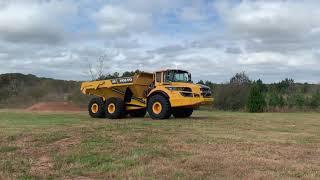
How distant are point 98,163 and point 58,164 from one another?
893 mm

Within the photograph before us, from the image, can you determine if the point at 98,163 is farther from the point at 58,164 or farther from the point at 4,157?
the point at 4,157

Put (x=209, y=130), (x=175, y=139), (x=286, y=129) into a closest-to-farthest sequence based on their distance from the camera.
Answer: (x=175, y=139) < (x=209, y=130) < (x=286, y=129)

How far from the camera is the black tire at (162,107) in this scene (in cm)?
2223

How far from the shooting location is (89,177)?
34.3ft

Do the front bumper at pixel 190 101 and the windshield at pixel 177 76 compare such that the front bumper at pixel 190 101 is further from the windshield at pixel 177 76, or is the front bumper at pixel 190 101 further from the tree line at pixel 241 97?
the tree line at pixel 241 97

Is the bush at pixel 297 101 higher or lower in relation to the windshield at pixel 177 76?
lower

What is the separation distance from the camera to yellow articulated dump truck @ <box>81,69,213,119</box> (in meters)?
22.1

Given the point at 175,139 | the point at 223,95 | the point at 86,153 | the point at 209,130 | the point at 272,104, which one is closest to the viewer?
the point at 86,153

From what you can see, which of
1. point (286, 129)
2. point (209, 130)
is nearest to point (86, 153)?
point (209, 130)

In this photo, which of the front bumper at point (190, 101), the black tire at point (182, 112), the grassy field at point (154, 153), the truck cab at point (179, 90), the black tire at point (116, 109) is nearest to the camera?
the grassy field at point (154, 153)

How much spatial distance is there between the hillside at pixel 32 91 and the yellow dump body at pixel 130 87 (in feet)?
60.9


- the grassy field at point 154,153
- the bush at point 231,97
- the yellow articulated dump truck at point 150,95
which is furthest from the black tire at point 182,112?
the bush at point 231,97

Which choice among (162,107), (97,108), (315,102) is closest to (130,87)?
(97,108)

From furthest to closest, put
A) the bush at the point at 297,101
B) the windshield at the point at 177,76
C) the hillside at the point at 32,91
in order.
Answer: the hillside at the point at 32,91
the bush at the point at 297,101
the windshield at the point at 177,76
